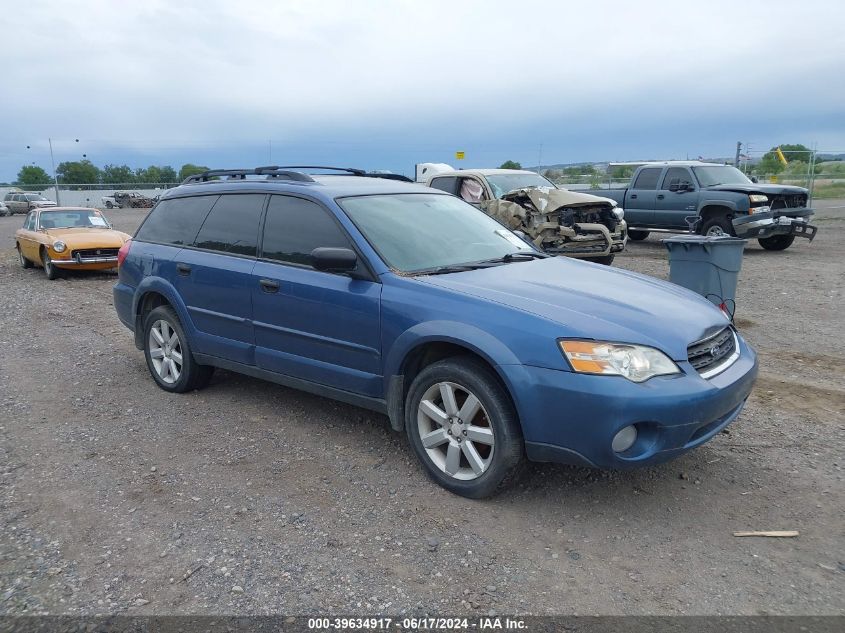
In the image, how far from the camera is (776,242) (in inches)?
594

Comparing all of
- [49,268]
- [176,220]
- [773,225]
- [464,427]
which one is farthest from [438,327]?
[773,225]

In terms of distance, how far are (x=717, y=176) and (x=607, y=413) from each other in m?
13.4

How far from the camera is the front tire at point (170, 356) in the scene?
220 inches

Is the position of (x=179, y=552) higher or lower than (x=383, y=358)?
lower

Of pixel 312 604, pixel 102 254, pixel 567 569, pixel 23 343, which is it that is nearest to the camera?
pixel 312 604

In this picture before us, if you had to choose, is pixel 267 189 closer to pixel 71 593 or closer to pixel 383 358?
pixel 383 358

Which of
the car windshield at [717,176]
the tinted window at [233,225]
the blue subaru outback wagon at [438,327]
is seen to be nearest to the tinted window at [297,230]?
the blue subaru outback wagon at [438,327]

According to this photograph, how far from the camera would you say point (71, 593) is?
303cm

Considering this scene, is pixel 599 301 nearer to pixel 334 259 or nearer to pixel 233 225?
pixel 334 259

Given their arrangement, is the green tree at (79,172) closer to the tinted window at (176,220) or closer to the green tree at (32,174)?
the green tree at (32,174)

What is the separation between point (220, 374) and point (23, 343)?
3.11m

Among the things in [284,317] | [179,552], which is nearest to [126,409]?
[284,317]

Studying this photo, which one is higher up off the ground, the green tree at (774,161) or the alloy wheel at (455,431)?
the green tree at (774,161)

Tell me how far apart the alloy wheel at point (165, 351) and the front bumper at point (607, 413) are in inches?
128
